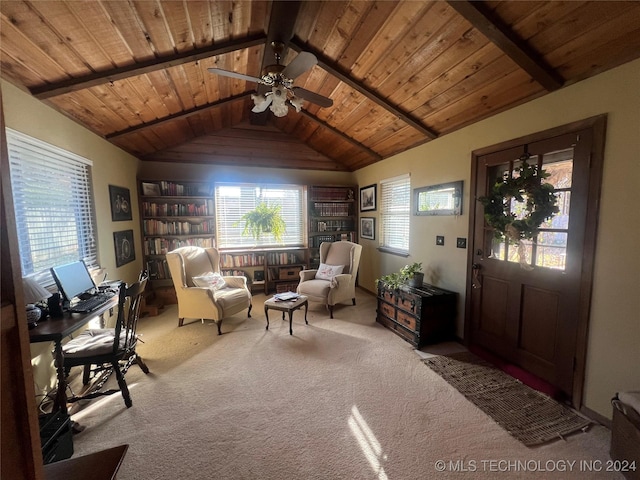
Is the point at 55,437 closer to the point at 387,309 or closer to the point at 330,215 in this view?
the point at 387,309

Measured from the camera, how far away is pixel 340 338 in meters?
3.06

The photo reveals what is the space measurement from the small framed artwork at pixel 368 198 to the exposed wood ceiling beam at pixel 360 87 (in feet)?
5.25

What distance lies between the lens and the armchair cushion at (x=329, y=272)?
406 cm

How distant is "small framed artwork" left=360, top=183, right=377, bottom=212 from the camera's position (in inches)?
187

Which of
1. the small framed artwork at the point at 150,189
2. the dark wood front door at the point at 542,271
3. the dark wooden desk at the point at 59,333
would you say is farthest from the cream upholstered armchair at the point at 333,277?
Result: the small framed artwork at the point at 150,189

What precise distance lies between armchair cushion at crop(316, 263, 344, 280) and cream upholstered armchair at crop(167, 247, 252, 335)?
3.78 feet

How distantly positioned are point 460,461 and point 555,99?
2.64 meters

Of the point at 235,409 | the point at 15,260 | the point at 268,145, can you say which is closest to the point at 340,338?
the point at 235,409

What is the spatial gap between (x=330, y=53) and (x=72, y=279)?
312cm

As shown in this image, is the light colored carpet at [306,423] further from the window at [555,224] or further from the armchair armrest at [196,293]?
the window at [555,224]

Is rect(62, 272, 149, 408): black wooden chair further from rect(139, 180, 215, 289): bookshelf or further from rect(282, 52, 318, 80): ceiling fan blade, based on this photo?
rect(139, 180, 215, 289): bookshelf

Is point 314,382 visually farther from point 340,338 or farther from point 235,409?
point 340,338

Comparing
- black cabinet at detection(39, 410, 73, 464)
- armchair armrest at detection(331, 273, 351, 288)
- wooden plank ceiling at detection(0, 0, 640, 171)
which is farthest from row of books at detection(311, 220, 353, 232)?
black cabinet at detection(39, 410, 73, 464)

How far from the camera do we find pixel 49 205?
2.33m
